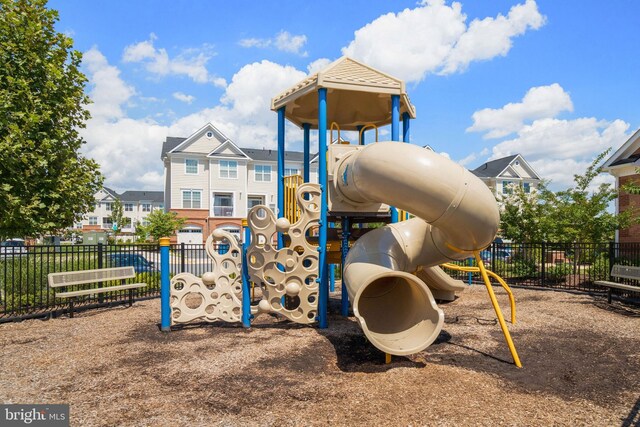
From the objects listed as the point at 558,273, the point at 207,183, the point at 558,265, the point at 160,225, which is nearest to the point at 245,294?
the point at 558,273

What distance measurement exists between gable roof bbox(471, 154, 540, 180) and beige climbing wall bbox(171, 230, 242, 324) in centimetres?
4262


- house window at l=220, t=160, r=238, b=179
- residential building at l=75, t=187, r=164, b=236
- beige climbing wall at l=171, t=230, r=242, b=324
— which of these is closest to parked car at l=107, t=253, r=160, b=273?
beige climbing wall at l=171, t=230, r=242, b=324

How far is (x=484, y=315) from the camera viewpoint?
8984 millimetres

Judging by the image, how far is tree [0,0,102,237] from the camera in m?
8.95

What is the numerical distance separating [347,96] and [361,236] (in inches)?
151

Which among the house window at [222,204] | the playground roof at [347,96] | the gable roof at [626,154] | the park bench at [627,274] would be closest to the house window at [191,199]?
the house window at [222,204]

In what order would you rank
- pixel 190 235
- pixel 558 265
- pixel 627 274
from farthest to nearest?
pixel 190 235, pixel 558 265, pixel 627 274

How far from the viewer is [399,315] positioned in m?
6.22

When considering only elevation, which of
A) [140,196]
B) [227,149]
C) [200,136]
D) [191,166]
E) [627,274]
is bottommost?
[627,274]

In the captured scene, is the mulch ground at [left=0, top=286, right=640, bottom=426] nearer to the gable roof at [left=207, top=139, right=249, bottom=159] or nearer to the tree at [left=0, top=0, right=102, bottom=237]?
the tree at [left=0, top=0, right=102, bottom=237]

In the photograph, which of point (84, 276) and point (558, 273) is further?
point (558, 273)

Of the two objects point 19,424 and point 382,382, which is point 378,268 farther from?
point 19,424

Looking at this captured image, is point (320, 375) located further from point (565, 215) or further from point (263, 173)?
point (263, 173)

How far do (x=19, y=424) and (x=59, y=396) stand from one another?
637 mm
